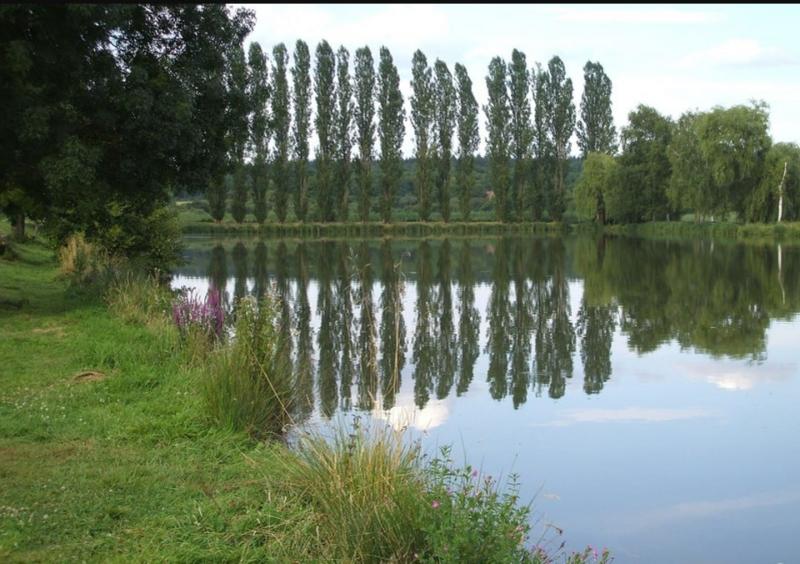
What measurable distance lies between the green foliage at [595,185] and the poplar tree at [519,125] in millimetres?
4563

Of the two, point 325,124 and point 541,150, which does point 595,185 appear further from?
point 325,124

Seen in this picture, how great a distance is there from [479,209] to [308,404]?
71.2m

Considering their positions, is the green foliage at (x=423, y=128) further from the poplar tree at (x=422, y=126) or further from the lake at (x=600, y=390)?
the lake at (x=600, y=390)

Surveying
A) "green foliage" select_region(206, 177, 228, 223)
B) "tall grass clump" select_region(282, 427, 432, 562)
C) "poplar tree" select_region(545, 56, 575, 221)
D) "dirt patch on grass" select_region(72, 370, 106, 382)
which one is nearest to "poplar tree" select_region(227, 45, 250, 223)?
"dirt patch on grass" select_region(72, 370, 106, 382)

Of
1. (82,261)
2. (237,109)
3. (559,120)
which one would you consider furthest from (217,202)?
(237,109)

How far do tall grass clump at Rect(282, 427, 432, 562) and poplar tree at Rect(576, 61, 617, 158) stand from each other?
65282 mm

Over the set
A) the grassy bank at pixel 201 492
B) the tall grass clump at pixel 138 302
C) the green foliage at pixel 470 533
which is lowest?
the grassy bank at pixel 201 492

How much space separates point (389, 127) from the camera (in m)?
62.2

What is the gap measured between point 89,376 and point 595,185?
5595cm

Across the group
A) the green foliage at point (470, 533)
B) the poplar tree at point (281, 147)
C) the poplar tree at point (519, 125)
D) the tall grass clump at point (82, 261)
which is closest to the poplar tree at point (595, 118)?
the poplar tree at point (519, 125)

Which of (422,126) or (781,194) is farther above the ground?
(422,126)

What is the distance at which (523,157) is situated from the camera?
64250mm

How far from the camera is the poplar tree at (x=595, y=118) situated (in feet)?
220

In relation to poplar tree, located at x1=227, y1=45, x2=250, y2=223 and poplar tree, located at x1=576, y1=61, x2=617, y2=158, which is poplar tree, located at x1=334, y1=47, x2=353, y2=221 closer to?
poplar tree, located at x1=576, y1=61, x2=617, y2=158
